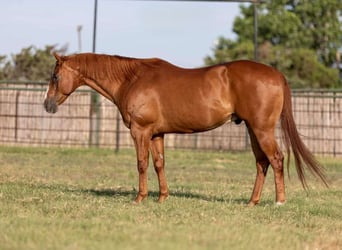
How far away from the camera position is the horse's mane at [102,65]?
421 inches

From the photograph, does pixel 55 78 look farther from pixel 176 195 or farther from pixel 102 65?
pixel 176 195

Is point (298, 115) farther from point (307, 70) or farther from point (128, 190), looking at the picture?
point (307, 70)

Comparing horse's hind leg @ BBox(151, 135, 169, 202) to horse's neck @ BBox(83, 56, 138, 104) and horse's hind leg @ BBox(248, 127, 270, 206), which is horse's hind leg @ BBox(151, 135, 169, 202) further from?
horse's hind leg @ BBox(248, 127, 270, 206)

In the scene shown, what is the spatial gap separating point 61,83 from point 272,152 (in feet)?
10.3

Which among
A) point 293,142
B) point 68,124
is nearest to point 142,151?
point 293,142

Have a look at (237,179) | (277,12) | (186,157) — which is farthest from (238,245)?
(277,12)

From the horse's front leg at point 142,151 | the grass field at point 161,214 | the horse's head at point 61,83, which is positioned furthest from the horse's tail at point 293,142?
the horse's head at point 61,83

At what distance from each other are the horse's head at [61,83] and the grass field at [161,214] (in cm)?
132

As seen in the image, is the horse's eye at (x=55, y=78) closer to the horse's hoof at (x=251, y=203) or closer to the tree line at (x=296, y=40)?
the horse's hoof at (x=251, y=203)

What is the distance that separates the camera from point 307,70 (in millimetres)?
47406

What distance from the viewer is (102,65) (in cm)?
1076

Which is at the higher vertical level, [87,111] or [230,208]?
[87,111]

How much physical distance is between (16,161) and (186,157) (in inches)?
213

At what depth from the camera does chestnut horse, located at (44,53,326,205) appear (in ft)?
33.2
